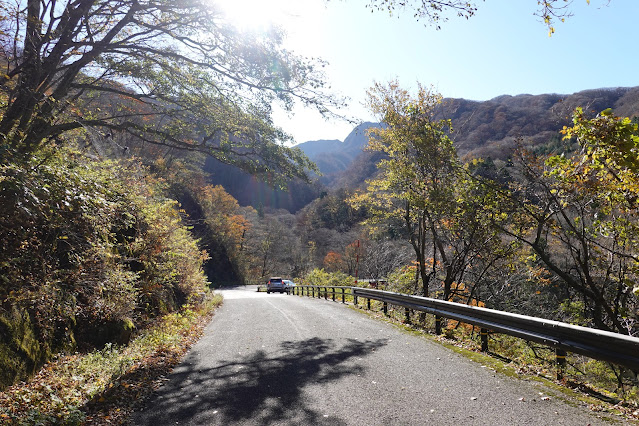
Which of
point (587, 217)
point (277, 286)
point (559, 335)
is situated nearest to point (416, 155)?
point (587, 217)

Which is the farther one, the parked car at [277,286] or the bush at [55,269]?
the parked car at [277,286]

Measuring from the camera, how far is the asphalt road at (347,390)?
161 inches

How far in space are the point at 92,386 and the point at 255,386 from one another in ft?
7.46

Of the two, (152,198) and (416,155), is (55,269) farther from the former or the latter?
(416,155)

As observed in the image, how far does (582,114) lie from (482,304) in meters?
10.4

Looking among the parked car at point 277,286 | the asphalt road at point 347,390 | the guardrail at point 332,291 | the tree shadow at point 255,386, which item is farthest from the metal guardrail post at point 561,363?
the parked car at point 277,286

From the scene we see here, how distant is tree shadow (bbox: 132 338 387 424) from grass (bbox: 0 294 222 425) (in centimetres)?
33

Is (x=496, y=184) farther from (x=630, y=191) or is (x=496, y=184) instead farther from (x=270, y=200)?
(x=270, y=200)

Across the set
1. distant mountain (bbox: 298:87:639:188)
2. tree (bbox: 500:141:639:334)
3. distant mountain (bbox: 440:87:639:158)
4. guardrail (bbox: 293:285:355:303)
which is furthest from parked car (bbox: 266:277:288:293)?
tree (bbox: 500:141:639:334)

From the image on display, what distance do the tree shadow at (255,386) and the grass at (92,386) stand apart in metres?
0.33

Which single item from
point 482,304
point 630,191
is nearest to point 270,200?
point 482,304

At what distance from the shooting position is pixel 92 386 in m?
5.23

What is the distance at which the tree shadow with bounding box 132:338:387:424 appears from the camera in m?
4.34

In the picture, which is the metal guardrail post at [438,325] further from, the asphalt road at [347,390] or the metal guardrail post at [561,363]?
the metal guardrail post at [561,363]
